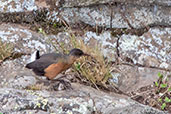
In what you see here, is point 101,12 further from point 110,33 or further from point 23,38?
point 23,38

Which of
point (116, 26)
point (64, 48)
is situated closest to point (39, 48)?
point (64, 48)

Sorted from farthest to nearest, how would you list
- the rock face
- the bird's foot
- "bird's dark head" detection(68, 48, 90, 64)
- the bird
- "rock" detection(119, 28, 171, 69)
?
"rock" detection(119, 28, 171, 69) < the rock face < "bird's dark head" detection(68, 48, 90, 64) < the bird < the bird's foot

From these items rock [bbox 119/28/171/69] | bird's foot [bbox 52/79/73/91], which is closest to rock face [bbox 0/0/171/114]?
rock [bbox 119/28/171/69]

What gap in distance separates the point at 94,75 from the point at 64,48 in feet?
2.41

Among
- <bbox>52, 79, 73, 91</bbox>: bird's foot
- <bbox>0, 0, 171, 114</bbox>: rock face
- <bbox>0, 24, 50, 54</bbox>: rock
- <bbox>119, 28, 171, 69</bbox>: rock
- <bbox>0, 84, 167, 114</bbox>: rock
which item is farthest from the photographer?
<bbox>0, 24, 50, 54</bbox>: rock

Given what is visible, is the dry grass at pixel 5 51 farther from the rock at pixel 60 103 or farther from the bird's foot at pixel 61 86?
the rock at pixel 60 103

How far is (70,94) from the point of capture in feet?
12.4

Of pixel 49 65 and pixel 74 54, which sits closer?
pixel 49 65

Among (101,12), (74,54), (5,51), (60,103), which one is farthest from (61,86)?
(101,12)

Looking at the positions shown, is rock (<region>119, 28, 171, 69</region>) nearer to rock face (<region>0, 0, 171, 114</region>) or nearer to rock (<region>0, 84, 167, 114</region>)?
rock face (<region>0, 0, 171, 114</region>)

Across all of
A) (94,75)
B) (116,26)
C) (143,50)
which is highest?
(116,26)

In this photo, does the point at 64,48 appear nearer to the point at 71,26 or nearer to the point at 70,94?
the point at 71,26

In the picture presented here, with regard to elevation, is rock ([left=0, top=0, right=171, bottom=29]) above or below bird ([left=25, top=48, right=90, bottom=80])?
above

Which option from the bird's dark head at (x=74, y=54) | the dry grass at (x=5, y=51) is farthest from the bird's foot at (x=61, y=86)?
the dry grass at (x=5, y=51)
